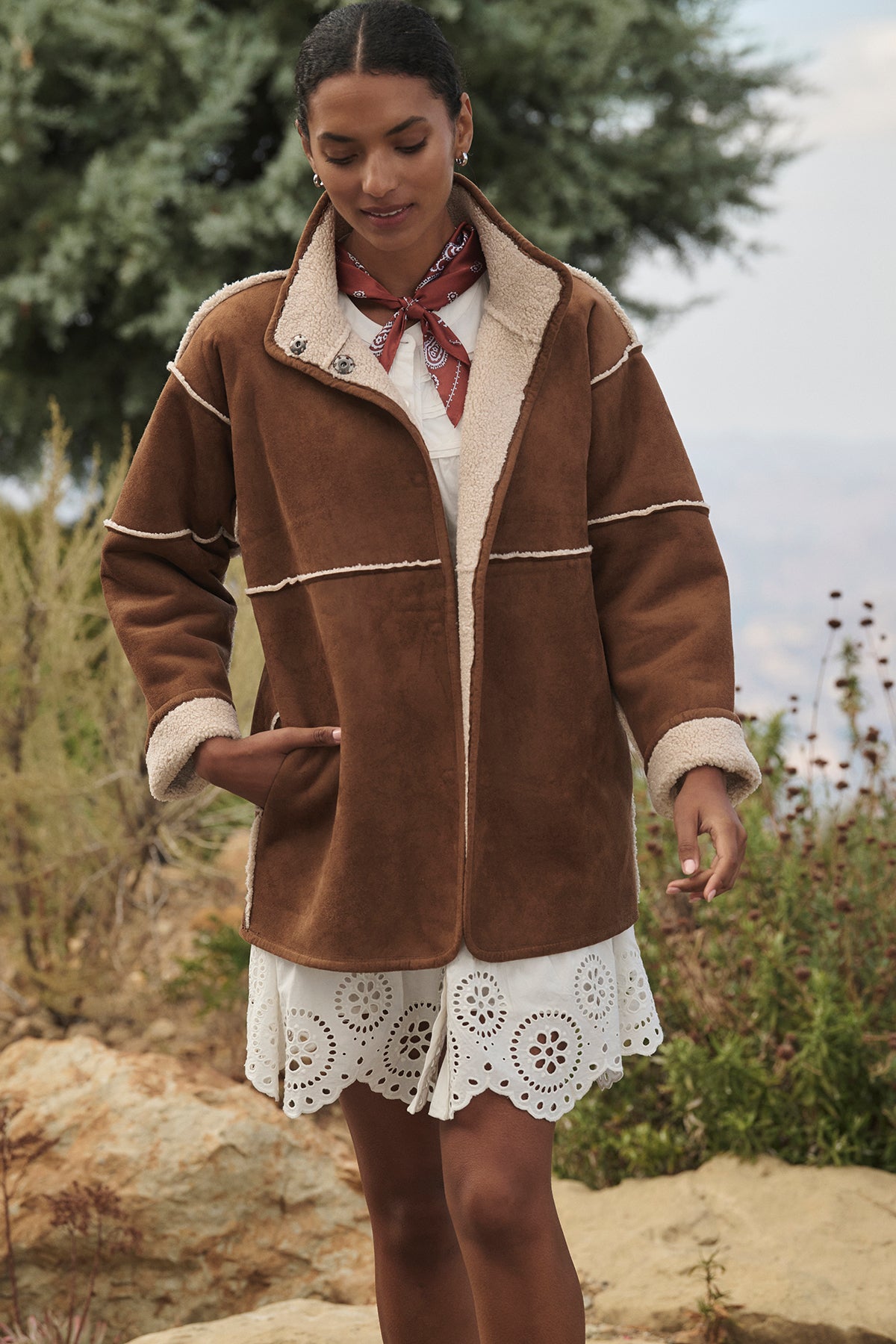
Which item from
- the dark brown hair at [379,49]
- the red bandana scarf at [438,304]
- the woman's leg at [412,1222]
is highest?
the dark brown hair at [379,49]

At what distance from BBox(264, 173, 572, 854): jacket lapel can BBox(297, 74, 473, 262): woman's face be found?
0.12 m

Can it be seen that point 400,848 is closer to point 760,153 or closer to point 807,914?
point 807,914

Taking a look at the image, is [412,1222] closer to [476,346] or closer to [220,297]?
[476,346]

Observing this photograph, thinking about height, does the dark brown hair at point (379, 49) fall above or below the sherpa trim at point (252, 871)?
above

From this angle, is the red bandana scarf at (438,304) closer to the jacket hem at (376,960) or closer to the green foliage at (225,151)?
the jacket hem at (376,960)

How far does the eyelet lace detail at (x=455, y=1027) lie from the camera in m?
1.85

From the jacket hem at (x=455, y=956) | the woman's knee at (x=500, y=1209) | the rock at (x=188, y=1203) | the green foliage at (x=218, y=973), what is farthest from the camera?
the green foliage at (x=218, y=973)

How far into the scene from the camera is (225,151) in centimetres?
977

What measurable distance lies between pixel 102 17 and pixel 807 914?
7.65 metres

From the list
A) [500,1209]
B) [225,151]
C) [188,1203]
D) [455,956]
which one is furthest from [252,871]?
[225,151]

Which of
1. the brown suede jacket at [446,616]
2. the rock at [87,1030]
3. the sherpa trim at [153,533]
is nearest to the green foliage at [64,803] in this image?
the rock at [87,1030]

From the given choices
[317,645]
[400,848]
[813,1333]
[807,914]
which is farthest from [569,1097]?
[807,914]

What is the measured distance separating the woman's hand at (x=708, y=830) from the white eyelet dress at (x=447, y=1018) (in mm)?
215

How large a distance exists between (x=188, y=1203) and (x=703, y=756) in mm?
2127
